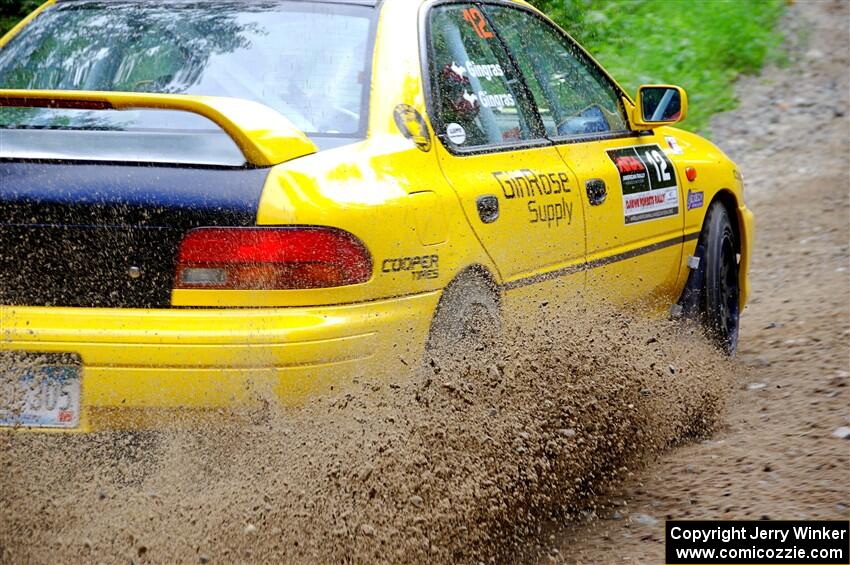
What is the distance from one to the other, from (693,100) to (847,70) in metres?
2.39

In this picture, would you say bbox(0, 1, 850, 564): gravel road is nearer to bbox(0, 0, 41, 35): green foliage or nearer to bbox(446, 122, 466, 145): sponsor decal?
bbox(446, 122, 466, 145): sponsor decal

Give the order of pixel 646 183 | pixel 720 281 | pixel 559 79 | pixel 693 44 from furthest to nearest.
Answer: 1. pixel 693 44
2. pixel 720 281
3. pixel 646 183
4. pixel 559 79

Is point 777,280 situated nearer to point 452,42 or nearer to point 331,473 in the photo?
point 452,42

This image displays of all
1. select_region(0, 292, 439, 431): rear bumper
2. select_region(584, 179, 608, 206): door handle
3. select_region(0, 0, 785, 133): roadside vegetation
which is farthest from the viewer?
select_region(0, 0, 785, 133): roadside vegetation

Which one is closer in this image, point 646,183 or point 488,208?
point 488,208

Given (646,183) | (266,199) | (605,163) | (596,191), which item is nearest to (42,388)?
(266,199)

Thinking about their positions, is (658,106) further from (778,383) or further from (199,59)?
(199,59)

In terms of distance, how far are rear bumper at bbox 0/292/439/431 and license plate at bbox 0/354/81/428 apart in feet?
0.08

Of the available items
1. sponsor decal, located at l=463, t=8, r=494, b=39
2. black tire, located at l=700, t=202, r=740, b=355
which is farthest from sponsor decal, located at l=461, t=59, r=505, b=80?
black tire, located at l=700, t=202, r=740, b=355

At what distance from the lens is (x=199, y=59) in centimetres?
399

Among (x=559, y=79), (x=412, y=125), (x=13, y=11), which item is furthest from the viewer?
(x=13, y=11)

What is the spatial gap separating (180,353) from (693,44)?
476 inches

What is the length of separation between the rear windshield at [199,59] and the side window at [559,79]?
876mm

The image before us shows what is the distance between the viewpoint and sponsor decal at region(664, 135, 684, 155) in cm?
573
